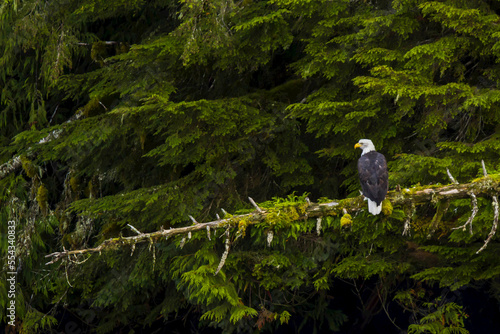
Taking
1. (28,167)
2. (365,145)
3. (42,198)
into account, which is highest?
(365,145)

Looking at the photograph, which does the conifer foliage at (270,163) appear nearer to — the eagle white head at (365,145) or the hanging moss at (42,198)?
the hanging moss at (42,198)

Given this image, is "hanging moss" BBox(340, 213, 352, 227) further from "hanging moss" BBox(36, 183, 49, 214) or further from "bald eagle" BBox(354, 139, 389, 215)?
"hanging moss" BBox(36, 183, 49, 214)

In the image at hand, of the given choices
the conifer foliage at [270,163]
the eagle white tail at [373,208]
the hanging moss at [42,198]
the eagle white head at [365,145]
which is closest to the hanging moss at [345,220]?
the conifer foliage at [270,163]

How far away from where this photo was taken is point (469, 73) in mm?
7562

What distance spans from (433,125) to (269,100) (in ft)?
7.26

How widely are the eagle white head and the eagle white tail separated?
1.23 meters

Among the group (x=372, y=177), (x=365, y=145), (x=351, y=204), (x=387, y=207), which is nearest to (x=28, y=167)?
(x=365, y=145)

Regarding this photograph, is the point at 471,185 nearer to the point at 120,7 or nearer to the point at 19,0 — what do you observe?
the point at 120,7

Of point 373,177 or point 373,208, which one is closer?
point 373,208

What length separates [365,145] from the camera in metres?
6.55

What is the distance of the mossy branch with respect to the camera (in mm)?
4820

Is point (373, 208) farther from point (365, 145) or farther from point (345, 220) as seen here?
point (365, 145)

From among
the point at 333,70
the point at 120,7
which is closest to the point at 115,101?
the point at 120,7

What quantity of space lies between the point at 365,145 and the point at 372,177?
1002 mm
